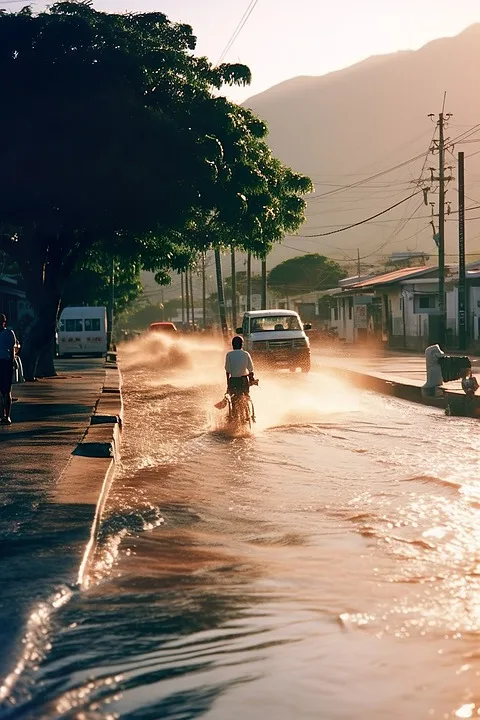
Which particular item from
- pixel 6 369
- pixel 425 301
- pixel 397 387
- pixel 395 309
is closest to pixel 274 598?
pixel 6 369

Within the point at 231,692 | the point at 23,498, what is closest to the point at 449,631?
the point at 231,692

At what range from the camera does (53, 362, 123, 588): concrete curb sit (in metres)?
8.53

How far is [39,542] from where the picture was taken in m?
8.12

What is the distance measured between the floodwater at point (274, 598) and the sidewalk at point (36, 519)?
0.55 feet

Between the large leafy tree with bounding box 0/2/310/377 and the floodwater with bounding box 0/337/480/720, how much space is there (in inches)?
422

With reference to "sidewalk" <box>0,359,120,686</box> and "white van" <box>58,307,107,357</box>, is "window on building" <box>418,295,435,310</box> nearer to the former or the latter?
"white van" <box>58,307,107,357</box>

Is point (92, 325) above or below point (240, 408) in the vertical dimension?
above

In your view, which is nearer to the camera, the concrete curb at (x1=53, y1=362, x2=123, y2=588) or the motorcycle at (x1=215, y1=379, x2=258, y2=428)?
the concrete curb at (x1=53, y1=362, x2=123, y2=588)

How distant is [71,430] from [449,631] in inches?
397

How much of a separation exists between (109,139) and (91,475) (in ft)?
48.1

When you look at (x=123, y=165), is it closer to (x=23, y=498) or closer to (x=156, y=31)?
(x=156, y=31)

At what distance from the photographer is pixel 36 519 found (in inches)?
349

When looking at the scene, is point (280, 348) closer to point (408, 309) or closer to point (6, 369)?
point (6, 369)

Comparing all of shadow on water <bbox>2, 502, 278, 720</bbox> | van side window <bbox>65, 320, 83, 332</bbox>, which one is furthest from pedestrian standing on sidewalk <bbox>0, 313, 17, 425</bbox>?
van side window <bbox>65, 320, 83, 332</bbox>
